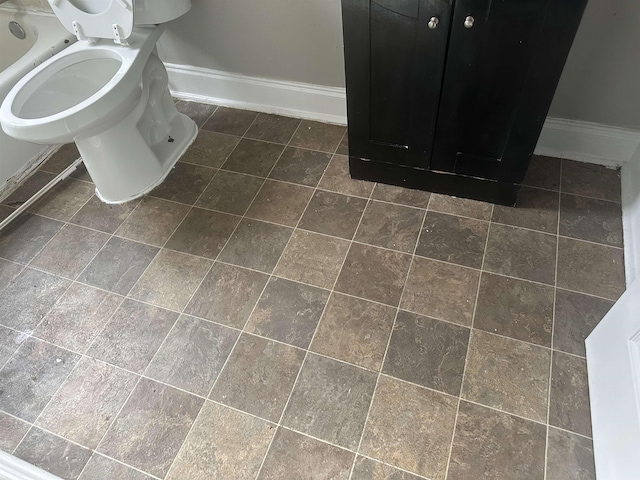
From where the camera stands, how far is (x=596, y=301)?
1380 mm

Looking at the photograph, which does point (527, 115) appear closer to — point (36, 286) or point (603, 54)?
point (603, 54)

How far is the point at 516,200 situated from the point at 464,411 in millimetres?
825

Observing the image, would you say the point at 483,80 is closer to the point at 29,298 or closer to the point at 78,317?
the point at 78,317

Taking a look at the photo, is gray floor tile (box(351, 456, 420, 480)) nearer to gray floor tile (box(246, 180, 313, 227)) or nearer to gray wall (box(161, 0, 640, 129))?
gray floor tile (box(246, 180, 313, 227))

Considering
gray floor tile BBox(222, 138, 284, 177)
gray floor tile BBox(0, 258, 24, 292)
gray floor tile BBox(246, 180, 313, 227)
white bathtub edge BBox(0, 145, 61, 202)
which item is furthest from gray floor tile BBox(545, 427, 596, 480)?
white bathtub edge BBox(0, 145, 61, 202)

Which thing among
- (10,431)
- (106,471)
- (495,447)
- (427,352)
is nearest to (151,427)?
(106,471)

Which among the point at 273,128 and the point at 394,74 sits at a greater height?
the point at 394,74

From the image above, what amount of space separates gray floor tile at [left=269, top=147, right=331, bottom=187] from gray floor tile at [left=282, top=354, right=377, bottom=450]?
779 mm

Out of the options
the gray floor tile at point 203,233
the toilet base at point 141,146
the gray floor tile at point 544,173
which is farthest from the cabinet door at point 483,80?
the toilet base at point 141,146

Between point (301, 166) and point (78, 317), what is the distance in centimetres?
100

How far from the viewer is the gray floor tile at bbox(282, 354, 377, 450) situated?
1.19m

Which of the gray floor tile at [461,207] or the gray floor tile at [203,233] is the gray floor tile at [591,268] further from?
the gray floor tile at [203,233]

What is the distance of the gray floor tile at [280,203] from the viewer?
1712mm

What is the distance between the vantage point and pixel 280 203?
5.78ft
